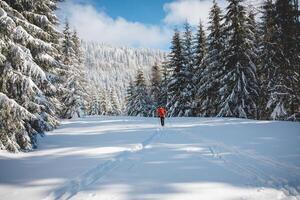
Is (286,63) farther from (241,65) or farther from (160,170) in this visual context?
(160,170)

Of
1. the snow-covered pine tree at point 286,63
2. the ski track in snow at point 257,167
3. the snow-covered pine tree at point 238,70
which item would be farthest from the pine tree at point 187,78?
the ski track in snow at point 257,167

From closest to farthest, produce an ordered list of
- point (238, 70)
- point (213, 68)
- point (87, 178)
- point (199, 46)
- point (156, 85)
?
point (87, 178)
point (238, 70)
point (213, 68)
point (199, 46)
point (156, 85)

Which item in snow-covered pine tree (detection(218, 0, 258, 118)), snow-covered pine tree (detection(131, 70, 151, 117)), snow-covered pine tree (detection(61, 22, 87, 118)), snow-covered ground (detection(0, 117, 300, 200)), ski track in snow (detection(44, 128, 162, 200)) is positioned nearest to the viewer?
snow-covered ground (detection(0, 117, 300, 200))

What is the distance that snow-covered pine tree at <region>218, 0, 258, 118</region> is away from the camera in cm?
2806

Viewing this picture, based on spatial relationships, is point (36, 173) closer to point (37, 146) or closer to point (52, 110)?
point (37, 146)

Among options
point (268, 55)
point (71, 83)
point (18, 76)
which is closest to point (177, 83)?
point (268, 55)

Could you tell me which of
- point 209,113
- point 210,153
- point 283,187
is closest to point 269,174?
point 283,187

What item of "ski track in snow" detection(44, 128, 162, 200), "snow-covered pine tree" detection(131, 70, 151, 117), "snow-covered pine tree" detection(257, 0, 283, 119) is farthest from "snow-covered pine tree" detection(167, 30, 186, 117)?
"ski track in snow" detection(44, 128, 162, 200)

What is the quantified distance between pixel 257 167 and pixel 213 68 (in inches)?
911

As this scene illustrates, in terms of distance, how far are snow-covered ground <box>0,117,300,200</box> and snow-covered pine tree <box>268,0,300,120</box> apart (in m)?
10.1

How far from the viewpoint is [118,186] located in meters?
7.47

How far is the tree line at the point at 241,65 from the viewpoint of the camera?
23.0 meters

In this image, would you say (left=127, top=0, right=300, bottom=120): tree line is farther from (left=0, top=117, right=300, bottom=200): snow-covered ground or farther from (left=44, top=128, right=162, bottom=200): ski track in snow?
(left=44, top=128, right=162, bottom=200): ski track in snow

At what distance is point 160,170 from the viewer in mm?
8789
